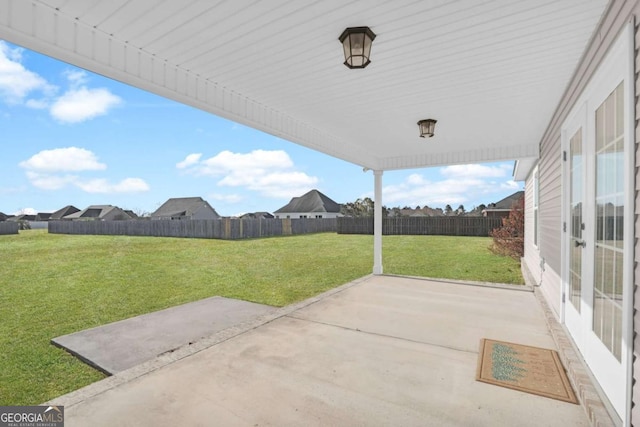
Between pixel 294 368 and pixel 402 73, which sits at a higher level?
pixel 402 73

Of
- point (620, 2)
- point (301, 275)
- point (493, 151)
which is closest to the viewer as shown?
point (620, 2)

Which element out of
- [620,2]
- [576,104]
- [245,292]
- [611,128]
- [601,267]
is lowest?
[245,292]

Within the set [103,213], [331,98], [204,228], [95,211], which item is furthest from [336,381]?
[95,211]

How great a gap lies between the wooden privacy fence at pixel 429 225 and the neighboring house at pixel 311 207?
45.0 feet

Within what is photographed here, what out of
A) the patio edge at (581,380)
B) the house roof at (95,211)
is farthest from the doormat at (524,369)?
the house roof at (95,211)

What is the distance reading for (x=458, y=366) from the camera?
2.74 metres

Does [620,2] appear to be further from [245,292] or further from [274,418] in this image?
[245,292]

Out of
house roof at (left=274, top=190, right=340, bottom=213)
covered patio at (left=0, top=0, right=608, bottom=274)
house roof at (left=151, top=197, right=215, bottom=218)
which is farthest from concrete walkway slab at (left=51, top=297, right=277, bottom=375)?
house roof at (left=151, top=197, right=215, bottom=218)

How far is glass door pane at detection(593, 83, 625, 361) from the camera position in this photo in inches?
75.1

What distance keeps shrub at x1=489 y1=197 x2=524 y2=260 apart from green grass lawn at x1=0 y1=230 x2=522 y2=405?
1.05ft

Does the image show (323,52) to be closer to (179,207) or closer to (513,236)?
(513,236)

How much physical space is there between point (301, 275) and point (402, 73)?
568cm

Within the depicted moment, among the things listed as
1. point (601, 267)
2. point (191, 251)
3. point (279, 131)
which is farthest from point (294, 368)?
point (191, 251)

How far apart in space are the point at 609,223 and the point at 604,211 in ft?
0.49
